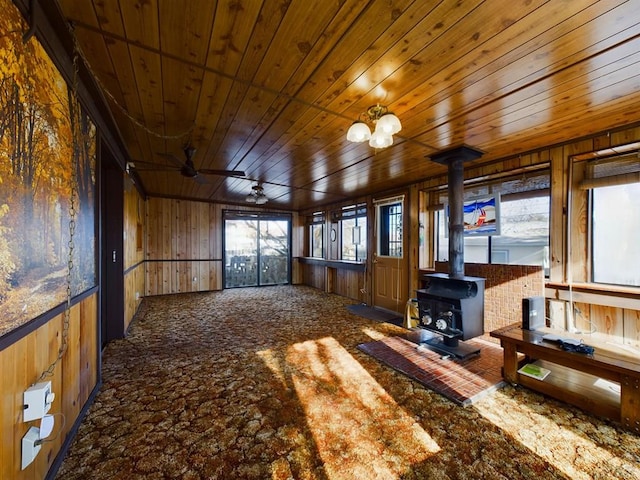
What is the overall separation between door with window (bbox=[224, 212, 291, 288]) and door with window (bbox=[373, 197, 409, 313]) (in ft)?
11.1

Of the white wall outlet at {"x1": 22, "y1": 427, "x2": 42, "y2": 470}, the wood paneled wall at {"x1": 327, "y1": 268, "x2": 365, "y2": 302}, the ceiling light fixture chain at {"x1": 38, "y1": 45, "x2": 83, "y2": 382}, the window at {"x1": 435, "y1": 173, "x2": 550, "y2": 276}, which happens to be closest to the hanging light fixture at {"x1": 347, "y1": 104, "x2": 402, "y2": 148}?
the ceiling light fixture chain at {"x1": 38, "y1": 45, "x2": 83, "y2": 382}

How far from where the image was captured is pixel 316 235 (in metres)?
7.86

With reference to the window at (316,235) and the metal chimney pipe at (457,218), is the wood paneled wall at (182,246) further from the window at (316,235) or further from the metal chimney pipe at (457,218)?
the metal chimney pipe at (457,218)

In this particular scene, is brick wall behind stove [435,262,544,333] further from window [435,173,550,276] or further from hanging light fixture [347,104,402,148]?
hanging light fixture [347,104,402,148]

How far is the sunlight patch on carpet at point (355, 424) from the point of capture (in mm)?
1577

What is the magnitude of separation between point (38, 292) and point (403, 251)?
178 inches

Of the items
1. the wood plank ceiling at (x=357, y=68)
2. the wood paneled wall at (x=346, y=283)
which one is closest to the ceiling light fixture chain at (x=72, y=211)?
the wood plank ceiling at (x=357, y=68)

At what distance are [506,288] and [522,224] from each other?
854 millimetres

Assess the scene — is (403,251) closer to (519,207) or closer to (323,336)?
(519,207)

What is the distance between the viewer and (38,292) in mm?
1312

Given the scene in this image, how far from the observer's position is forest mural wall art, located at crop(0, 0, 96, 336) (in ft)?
3.48

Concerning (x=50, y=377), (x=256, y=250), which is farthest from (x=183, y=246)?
(x=50, y=377)

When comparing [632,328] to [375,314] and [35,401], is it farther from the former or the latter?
[35,401]

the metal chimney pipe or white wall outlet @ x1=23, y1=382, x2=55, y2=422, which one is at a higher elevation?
the metal chimney pipe
